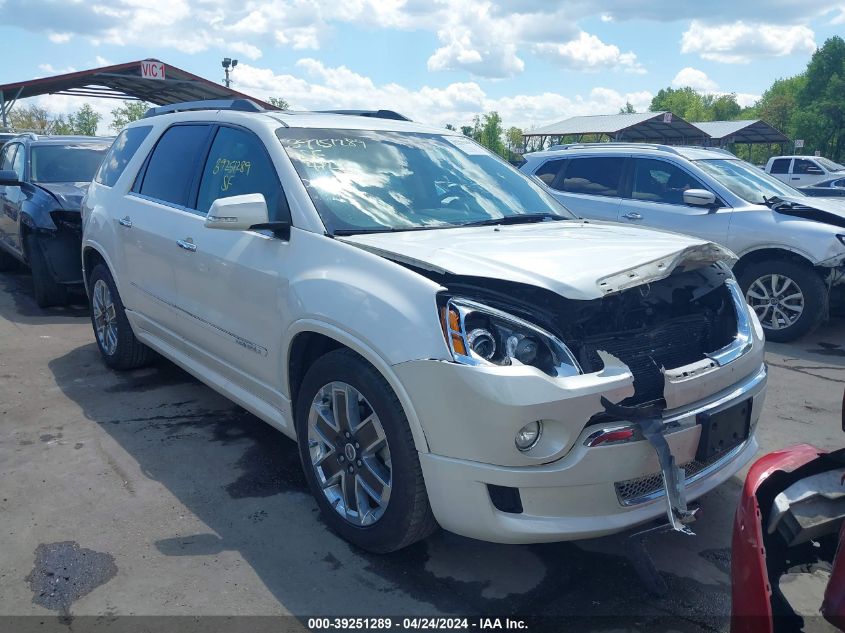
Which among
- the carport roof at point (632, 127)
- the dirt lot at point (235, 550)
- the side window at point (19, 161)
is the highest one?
the carport roof at point (632, 127)

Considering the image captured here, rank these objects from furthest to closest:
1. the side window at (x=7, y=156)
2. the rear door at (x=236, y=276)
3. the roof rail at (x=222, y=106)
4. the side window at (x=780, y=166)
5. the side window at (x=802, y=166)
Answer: the side window at (x=780, y=166) → the side window at (x=802, y=166) → the side window at (x=7, y=156) → the roof rail at (x=222, y=106) → the rear door at (x=236, y=276)

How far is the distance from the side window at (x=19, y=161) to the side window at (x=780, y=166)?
2228cm

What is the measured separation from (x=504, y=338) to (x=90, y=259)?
167 inches

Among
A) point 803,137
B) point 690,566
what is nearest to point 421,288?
point 690,566

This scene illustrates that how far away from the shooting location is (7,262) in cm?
982

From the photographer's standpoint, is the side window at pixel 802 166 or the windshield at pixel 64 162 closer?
the windshield at pixel 64 162

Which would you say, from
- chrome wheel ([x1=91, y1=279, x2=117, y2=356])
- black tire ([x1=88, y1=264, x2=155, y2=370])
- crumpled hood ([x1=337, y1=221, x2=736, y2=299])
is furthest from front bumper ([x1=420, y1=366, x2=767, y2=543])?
chrome wheel ([x1=91, y1=279, x2=117, y2=356])

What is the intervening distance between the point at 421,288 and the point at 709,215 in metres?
5.46

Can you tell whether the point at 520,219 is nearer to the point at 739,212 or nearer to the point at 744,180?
the point at 739,212

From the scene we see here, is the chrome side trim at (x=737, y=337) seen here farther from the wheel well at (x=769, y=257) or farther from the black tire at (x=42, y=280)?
the black tire at (x=42, y=280)

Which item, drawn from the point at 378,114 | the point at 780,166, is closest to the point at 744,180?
the point at 378,114

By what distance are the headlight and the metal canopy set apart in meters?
20.2

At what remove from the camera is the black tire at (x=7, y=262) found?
970 cm

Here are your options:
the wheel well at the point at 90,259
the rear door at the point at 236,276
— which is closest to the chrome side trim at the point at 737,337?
the rear door at the point at 236,276
